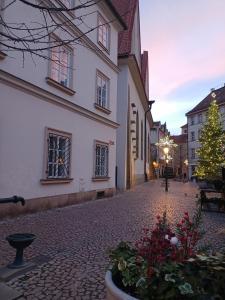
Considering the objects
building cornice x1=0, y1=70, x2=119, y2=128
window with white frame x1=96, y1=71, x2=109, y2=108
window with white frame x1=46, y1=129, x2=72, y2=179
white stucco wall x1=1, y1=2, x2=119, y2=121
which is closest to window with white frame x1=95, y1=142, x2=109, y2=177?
building cornice x1=0, y1=70, x2=119, y2=128

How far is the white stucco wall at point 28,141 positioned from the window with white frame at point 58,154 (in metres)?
0.28

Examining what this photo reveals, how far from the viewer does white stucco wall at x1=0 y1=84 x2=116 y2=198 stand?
8289 millimetres

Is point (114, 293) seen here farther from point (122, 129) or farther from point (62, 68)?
point (122, 129)

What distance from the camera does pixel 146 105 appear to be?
107ft

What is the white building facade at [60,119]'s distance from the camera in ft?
28.0

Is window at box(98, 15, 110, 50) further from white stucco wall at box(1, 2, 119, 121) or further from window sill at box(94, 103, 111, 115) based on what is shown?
window sill at box(94, 103, 111, 115)

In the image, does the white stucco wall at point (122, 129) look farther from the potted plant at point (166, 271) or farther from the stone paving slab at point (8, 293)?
the potted plant at point (166, 271)

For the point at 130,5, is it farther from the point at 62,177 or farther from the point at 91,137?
the point at 62,177

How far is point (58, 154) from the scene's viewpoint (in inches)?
432

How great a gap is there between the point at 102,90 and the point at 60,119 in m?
4.93

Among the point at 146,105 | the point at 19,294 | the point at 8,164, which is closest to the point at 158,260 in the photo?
the point at 19,294

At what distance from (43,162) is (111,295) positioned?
25.4 ft

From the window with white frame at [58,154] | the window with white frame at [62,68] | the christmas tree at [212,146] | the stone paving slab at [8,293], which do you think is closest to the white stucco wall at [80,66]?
the window with white frame at [62,68]

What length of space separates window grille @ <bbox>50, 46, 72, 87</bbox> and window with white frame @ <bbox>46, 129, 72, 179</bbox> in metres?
1.99
